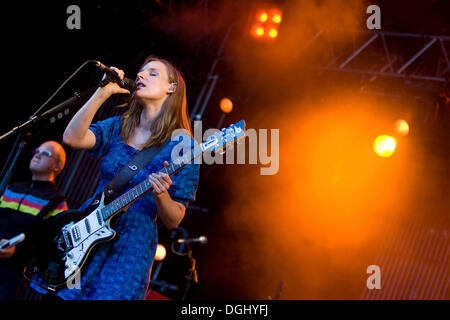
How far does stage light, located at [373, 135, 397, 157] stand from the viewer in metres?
6.08

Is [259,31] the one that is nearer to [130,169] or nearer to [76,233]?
[130,169]

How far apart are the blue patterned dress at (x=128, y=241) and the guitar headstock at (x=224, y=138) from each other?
125mm

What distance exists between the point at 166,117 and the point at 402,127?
4765 mm

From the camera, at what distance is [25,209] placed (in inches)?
153

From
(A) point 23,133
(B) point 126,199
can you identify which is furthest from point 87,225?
(A) point 23,133

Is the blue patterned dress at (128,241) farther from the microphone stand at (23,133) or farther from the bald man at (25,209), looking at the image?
the bald man at (25,209)

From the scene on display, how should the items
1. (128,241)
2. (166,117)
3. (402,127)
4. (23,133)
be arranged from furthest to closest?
(402,127) → (166,117) → (23,133) → (128,241)

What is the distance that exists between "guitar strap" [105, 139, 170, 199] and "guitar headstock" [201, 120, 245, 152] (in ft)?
0.91

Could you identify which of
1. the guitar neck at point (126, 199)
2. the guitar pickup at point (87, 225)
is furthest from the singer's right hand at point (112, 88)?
the guitar pickup at point (87, 225)

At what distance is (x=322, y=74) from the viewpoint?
6.34m

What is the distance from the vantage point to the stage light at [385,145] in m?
6.08
